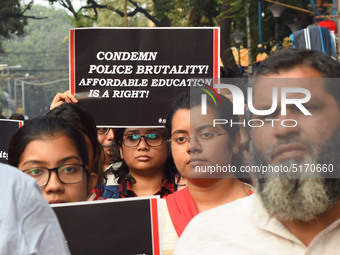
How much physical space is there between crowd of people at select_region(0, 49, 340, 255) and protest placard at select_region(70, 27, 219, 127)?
21cm

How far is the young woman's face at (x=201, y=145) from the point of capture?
3729 mm

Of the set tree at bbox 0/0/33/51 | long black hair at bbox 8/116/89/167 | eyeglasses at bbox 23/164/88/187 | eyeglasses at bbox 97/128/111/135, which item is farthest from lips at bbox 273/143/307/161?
tree at bbox 0/0/33/51

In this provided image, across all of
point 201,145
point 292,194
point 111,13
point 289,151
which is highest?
point 111,13

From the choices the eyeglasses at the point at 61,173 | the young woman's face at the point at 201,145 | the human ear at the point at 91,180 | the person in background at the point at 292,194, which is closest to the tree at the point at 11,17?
the young woman's face at the point at 201,145

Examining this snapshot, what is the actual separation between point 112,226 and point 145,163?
5.29 ft

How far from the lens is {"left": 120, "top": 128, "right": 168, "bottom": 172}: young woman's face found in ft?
15.0

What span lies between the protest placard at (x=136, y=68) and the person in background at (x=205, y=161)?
583mm

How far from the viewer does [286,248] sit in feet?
7.57

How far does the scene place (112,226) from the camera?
296 cm

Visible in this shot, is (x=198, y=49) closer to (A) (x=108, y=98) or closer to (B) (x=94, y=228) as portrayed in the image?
(A) (x=108, y=98)

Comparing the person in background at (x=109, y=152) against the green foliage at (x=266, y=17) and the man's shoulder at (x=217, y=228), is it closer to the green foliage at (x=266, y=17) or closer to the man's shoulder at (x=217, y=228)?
the man's shoulder at (x=217, y=228)

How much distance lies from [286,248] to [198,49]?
2.41 m

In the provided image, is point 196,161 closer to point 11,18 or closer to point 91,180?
point 91,180

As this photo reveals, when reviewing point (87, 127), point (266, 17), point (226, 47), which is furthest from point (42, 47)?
point (87, 127)
